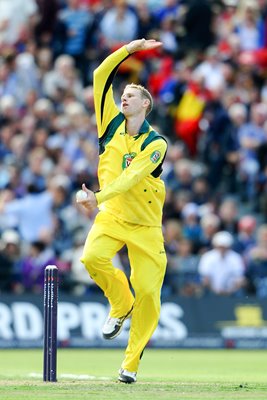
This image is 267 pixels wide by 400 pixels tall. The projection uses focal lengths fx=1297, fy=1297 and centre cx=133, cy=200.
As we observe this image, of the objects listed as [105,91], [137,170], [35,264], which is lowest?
[35,264]

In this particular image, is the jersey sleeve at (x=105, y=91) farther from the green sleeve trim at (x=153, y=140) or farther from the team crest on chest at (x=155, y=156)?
the team crest on chest at (x=155, y=156)

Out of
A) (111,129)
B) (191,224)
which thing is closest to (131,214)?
(111,129)

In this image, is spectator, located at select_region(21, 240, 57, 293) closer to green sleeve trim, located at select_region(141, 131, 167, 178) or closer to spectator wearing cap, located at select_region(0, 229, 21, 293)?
spectator wearing cap, located at select_region(0, 229, 21, 293)

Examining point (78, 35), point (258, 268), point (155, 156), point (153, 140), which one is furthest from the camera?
point (78, 35)

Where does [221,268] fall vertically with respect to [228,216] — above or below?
below

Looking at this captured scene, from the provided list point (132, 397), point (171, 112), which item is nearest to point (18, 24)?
point (171, 112)

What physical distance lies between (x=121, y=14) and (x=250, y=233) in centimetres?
518

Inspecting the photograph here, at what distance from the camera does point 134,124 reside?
13141 mm

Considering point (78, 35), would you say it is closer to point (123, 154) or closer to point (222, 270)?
point (222, 270)

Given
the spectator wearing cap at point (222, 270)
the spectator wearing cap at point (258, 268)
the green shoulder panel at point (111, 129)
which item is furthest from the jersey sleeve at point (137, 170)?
the spectator wearing cap at point (258, 268)

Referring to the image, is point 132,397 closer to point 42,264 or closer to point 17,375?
point 17,375

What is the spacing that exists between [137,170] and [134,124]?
2.09 feet

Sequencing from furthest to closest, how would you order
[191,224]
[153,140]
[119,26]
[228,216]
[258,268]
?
1. [119,26]
2. [228,216]
3. [191,224]
4. [258,268]
5. [153,140]

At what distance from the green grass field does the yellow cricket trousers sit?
1.75 feet
